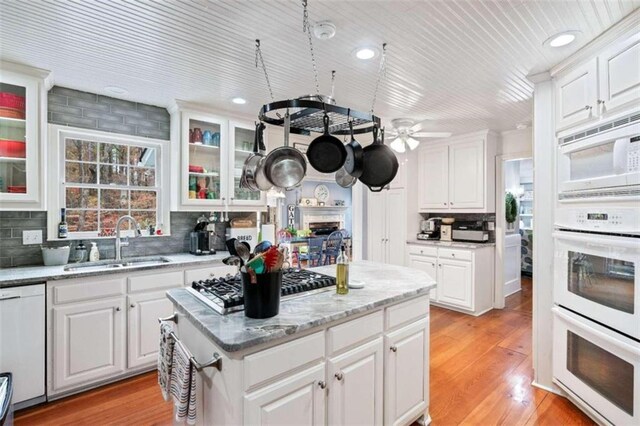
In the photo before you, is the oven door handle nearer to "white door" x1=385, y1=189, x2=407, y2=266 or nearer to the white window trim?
"white door" x1=385, y1=189, x2=407, y2=266

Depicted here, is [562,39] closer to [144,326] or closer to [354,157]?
[354,157]

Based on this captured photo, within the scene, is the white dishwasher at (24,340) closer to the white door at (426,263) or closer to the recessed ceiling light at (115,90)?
the recessed ceiling light at (115,90)

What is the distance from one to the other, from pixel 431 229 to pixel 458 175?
0.91m

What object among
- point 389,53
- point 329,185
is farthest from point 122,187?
point 329,185

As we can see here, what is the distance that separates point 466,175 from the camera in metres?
4.49

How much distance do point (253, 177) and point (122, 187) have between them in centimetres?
191


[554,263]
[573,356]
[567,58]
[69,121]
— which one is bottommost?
[573,356]

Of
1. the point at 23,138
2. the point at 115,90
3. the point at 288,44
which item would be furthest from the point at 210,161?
the point at 288,44

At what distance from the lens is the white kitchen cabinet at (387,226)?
16.1 feet

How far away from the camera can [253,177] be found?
207cm

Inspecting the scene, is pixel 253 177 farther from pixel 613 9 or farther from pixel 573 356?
pixel 573 356

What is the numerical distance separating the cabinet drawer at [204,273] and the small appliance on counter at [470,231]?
127 inches

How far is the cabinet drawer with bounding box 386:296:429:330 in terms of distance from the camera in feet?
5.91

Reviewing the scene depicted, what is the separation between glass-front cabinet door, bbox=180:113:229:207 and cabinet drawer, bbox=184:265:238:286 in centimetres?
70
